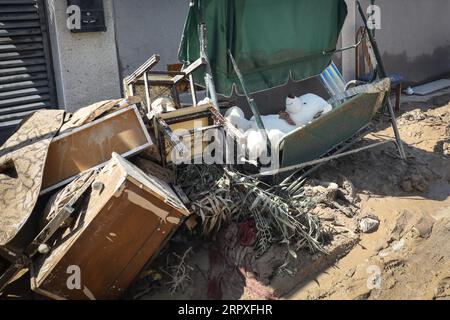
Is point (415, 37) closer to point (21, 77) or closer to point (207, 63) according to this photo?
point (207, 63)

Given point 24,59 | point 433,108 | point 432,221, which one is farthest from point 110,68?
point 433,108

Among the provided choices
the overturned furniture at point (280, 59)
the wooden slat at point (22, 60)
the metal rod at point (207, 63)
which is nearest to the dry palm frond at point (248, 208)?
the overturned furniture at point (280, 59)

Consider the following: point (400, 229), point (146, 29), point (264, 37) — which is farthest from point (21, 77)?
point (400, 229)

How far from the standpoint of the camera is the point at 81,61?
5.45 m

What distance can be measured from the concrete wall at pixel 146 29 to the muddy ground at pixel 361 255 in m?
2.78

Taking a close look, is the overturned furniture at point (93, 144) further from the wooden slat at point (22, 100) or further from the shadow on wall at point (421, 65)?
the shadow on wall at point (421, 65)

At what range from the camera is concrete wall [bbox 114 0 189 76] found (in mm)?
5828

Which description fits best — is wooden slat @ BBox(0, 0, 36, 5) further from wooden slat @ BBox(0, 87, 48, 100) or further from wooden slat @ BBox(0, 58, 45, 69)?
wooden slat @ BBox(0, 87, 48, 100)

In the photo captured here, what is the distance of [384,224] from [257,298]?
171 cm

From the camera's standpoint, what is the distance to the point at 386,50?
9.18 meters

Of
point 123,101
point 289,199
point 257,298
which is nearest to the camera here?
point 257,298

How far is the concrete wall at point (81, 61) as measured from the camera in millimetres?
5262

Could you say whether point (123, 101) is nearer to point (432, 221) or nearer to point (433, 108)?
point (432, 221)

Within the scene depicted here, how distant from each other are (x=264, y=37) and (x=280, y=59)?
0.36m
